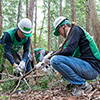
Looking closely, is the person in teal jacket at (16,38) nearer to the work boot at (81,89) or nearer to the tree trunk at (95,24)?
the work boot at (81,89)

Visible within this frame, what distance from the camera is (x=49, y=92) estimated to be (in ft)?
7.87

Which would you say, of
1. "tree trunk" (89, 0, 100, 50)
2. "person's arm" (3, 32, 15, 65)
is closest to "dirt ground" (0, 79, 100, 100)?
"person's arm" (3, 32, 15, 65)

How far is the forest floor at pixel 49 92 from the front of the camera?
197 centimetres

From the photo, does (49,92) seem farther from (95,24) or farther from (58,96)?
(95,24)

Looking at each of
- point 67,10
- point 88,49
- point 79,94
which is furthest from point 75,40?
point 67,10

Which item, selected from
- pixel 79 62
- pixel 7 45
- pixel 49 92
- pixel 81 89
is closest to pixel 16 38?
pixel 7 45

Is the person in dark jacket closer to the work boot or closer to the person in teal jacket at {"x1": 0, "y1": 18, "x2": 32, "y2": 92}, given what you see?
the work boot

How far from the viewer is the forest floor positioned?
197cm

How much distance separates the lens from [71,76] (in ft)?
7.04

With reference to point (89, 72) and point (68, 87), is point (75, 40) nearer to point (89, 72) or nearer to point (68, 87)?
point (89, 72)

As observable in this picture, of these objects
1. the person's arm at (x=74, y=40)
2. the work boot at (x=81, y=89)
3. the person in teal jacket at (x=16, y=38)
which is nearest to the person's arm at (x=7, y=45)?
the person in teal jacket at (x=16, y=38)

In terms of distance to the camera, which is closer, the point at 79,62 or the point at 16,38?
the point at 79,62

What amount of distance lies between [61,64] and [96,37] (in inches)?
93.9

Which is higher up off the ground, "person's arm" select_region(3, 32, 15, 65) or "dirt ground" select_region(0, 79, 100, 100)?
"person's arm" select_region(3, 32, 15, 65)
